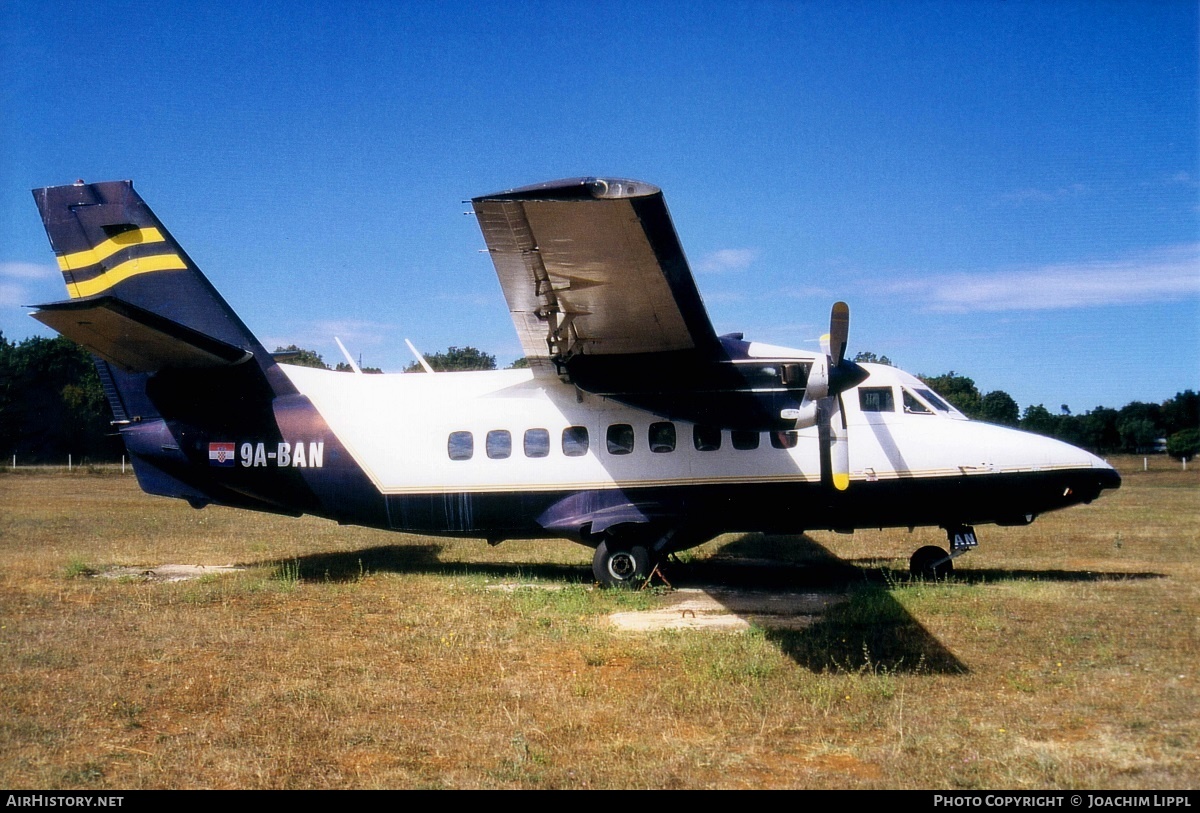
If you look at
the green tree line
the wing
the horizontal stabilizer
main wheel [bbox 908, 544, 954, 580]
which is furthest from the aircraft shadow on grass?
the green tree line

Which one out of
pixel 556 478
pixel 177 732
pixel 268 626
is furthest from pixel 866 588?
pixel 177 732

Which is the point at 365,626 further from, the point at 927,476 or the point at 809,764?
the point at 927,476

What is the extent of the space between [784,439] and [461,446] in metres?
4.74

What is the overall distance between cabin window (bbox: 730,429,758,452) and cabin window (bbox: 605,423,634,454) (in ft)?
4.76

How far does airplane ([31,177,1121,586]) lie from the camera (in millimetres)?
11000

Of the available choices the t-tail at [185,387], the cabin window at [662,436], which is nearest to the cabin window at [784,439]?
the cabin window at [662,436]

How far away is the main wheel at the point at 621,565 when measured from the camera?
11477 millimetres

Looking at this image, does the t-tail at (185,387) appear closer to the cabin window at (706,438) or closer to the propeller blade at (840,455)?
the cabin window at (706,438)

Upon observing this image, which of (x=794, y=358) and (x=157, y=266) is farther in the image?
(x=157, y=266)

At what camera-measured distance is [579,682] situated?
6.89 metres

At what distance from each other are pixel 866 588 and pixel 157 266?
457 inches

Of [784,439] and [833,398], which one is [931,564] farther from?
[833,398]

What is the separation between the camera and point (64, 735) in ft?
18.2
